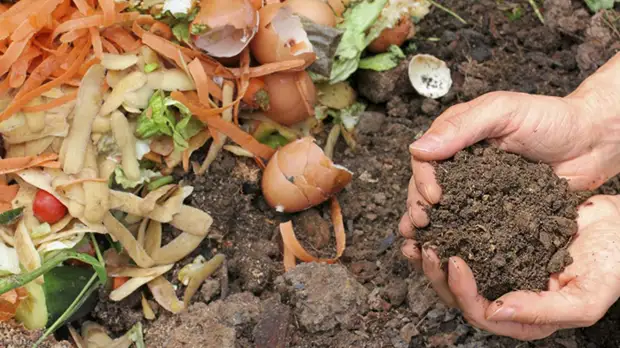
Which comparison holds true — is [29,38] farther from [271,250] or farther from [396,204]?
[396,204]

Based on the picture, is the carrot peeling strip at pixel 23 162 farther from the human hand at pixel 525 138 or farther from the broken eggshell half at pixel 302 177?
the human hand at pixel 525 138

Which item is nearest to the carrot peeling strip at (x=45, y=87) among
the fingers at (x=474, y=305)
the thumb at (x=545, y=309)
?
the fingers at (x=474, y=305)

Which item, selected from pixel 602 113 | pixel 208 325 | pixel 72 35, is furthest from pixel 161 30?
pixel 602 113

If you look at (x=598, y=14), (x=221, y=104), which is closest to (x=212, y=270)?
(x=221, y=104)

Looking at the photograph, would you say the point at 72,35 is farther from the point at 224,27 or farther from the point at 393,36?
the point at 393,36

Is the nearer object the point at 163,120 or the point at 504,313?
the point at 504,313

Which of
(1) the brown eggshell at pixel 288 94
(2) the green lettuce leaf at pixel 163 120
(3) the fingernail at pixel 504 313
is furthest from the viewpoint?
(1) the brown eggshell at pixel 288 94

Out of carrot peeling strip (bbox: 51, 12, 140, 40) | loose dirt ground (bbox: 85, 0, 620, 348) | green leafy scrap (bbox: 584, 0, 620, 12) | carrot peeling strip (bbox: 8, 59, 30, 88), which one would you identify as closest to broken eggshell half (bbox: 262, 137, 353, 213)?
loose dirt ground (bbox: 85, 0, 620, 348)
